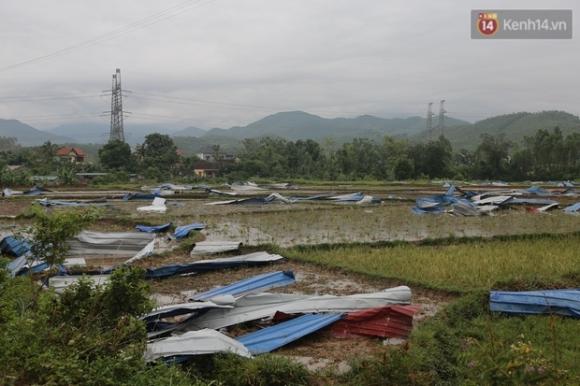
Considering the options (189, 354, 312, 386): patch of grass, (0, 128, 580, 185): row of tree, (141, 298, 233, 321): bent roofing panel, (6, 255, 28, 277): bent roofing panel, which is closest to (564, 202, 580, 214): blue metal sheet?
(141, 298, 233, 321): bent roofing panel

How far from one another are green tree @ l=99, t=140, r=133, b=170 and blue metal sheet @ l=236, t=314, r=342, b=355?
3493cm

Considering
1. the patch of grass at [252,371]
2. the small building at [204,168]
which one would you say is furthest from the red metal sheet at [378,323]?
the small building at [204,168]

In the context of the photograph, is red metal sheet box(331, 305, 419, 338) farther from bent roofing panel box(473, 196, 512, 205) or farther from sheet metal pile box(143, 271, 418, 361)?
A: bent roofing panel box(473, 196, 512, 205)

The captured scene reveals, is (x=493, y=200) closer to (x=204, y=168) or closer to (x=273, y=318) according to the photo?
(x=273, y=318)

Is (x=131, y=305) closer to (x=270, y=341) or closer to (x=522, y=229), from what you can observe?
(x=270, y=341)

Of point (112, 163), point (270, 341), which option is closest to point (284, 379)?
point (270, 341)

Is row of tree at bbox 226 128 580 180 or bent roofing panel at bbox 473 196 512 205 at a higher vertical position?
row of tree at bbox 226 128 580 180

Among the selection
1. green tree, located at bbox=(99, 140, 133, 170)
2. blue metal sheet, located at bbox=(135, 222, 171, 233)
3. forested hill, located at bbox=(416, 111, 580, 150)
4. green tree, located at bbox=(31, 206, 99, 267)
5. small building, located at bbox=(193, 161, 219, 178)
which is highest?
forested hill, located at bbox=(416, 111, 580, 150)

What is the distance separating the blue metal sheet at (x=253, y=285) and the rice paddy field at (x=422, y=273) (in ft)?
0.72

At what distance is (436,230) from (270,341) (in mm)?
8845

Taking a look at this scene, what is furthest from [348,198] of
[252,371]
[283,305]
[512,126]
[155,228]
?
[512,126]

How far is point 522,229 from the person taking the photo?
13.0 m

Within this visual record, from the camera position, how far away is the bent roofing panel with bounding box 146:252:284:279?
877cm

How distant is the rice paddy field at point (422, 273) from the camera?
14.9ft
